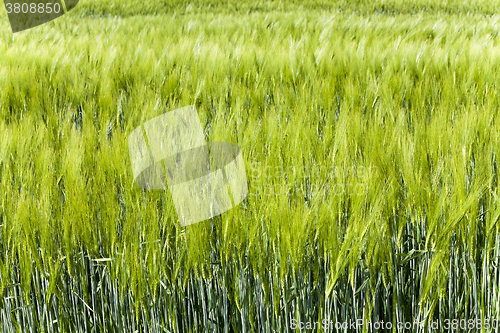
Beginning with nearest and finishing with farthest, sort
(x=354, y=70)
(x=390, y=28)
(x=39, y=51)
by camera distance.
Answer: (x=354, y=70) → (x=39, y=51) → (x=390, y=28)

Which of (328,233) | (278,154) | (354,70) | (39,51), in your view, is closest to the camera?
(328,233)

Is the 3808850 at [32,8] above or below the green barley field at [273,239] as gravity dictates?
above

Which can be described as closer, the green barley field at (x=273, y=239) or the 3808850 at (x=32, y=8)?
the green barley field at (x=273, y=239)

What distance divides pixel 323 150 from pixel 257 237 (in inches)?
10.5

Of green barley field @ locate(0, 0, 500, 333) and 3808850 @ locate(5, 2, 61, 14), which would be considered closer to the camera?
green barley field @ locate(0, 0, 500, 333)

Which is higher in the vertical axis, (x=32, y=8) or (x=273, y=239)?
(x=32, y=8)

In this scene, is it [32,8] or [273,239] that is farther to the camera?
[32,8]

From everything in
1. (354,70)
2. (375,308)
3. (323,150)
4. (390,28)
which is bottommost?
(375,308)

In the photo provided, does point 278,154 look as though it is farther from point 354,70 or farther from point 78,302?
point 354,70

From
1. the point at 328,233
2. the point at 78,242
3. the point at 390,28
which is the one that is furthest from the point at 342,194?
the point at 390,28

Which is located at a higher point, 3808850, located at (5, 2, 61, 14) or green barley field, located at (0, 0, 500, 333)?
3808850, located at (5, 2, 61, 14)

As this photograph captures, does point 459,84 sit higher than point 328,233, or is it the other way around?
point 459,84

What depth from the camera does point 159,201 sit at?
2.59 feet

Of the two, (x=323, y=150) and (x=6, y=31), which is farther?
(x=6, y=31)
